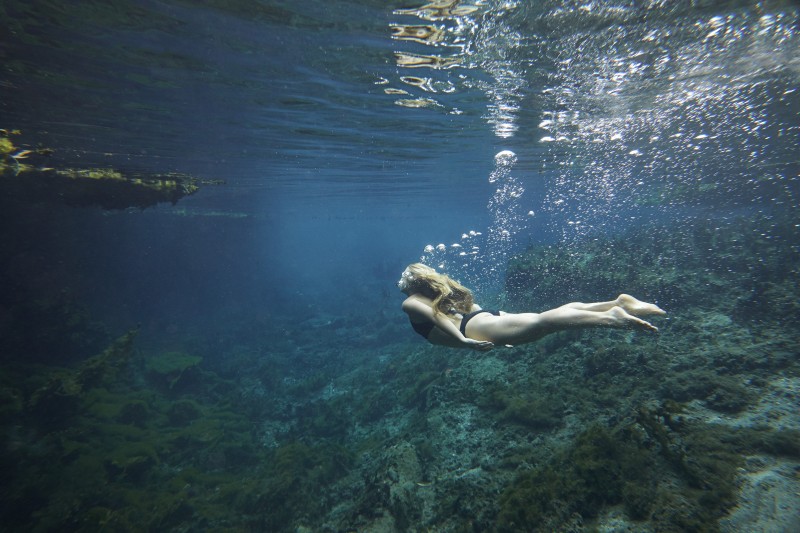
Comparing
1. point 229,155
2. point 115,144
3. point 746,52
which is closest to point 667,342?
point 746,52

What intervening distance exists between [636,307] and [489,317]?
5.89ft

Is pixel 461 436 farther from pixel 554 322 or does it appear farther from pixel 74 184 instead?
pixel 74 184

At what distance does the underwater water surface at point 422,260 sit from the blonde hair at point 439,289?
2940 millimetres

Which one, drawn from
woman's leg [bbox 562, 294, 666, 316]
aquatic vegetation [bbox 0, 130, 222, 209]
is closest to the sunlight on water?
woman's leg [bbox 562, 294, 666, 316]

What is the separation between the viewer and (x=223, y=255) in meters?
39.4

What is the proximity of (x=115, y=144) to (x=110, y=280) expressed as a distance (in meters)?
18.9

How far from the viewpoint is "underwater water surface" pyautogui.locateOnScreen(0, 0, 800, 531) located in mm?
5473

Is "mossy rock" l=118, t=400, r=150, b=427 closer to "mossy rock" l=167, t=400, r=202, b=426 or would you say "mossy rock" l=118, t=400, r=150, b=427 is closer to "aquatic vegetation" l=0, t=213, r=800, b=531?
"aquatic vegetation" l=0, t=213, r=800, b=531

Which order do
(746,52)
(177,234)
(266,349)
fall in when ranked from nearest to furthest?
(746,52)
(266,349)
(177,234)

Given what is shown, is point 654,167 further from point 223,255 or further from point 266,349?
point 223,255

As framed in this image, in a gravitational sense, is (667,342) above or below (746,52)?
below

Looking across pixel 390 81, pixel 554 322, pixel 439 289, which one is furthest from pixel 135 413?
pixel 554 322

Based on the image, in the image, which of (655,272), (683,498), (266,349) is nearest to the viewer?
(683,498)

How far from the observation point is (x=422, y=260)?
13492 millimetres
